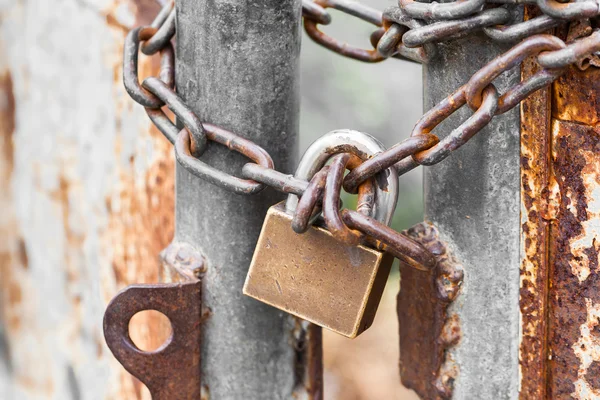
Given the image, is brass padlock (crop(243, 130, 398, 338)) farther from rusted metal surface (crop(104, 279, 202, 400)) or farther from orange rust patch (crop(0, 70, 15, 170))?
orange rust patch (crop(0, 70, 15, 170))

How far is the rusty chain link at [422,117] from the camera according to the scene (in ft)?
2.22

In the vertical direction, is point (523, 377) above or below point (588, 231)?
below

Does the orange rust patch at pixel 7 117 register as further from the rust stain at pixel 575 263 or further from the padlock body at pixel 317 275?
the rust stain at pixel 575 263

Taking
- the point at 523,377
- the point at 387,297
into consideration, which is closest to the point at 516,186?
the point at 523,377

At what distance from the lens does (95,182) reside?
1.27 metres

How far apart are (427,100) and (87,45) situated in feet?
2.02

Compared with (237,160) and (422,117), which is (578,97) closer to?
(422,117)

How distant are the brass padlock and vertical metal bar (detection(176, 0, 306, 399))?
2.6 inches

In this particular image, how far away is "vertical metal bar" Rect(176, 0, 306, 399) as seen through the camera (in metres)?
0.85

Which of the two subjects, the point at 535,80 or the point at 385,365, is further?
the point at 385,365

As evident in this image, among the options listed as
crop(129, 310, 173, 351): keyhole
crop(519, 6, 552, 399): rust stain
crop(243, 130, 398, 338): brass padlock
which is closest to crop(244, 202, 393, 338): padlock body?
crop(243, 130, 398, 338): brass padlock

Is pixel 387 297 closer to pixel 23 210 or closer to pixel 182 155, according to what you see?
pixel 23 210

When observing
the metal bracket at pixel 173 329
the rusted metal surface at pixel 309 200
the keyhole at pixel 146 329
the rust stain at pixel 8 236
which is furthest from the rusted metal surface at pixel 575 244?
the rust stain at pixel 8 236

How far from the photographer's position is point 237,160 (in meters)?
0.87
